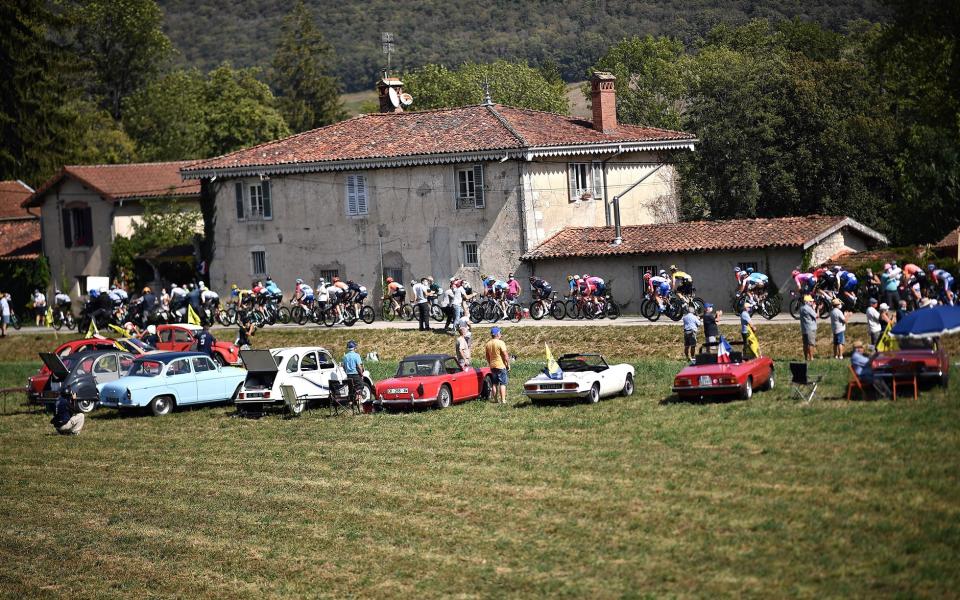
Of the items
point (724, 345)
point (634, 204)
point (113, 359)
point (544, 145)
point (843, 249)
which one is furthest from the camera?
point (634, 204)

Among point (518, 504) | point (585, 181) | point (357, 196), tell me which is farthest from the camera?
point (357, 196)

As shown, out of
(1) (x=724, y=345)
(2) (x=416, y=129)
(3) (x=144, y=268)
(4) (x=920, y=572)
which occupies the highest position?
(2) (x=416, y=129)

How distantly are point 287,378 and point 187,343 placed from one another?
1028 centimetres

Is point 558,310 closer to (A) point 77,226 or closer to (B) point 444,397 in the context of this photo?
(B) point 444,397

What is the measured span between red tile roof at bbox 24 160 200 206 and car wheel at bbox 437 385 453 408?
35.8 metres

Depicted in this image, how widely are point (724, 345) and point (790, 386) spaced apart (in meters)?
1.70

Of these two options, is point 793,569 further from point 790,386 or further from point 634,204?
point 634,204

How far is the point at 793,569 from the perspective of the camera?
56.6ft

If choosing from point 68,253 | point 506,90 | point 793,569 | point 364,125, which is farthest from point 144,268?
point 793,569

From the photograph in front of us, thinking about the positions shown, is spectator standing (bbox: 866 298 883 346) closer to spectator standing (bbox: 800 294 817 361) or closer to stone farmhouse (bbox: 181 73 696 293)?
spectator standing (bbox: 800 294 817 361)

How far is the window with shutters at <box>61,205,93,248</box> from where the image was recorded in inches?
2506

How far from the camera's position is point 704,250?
44.8 meters

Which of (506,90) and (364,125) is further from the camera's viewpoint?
(506,90)

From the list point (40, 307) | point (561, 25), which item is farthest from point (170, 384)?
point (561, 25)
